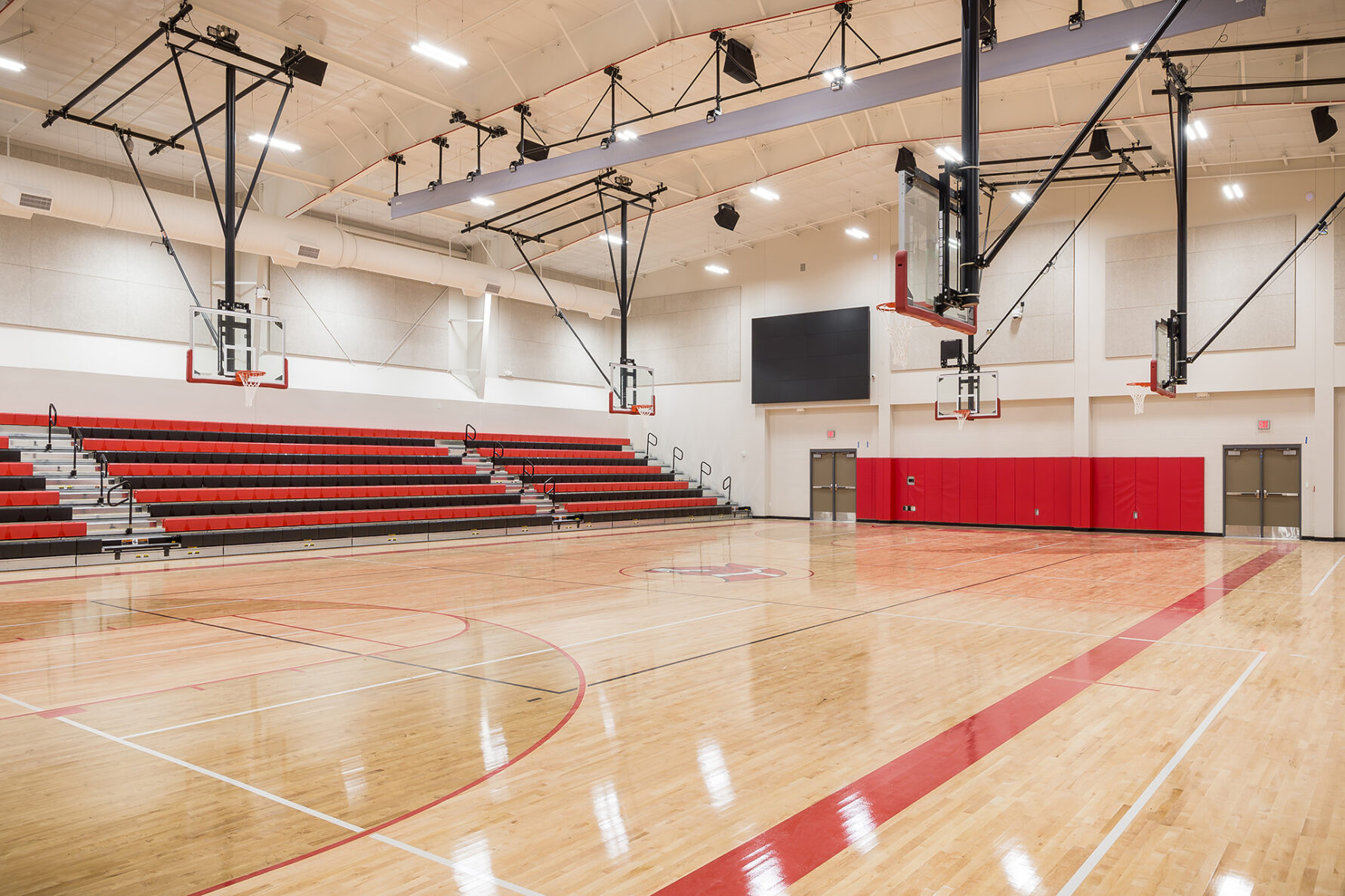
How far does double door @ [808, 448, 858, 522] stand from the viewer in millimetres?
22219

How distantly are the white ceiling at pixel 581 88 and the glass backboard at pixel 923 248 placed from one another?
4.59 meters

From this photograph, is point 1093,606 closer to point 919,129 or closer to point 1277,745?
point 1277,745

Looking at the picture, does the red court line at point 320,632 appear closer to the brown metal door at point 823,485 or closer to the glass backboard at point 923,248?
the glass backboard at point 923,248

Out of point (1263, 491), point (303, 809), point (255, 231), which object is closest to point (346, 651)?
point (303, 809)

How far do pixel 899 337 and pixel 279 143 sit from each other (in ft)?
46.1

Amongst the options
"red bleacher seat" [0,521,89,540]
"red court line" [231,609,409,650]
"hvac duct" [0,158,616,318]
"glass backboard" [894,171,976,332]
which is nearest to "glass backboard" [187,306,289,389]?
"red bleacher seat" [0,521,89,540]

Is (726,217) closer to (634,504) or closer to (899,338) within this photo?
(899,338)

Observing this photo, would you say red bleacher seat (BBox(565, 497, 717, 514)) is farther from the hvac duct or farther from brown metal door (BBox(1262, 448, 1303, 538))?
brown metal door (BBox(1262, 448, 1303, 538))

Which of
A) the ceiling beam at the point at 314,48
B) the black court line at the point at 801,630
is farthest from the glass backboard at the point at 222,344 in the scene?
the black court line at the point at 801,630

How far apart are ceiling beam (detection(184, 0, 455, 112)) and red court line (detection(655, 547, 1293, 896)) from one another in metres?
11.5

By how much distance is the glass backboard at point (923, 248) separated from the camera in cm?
734

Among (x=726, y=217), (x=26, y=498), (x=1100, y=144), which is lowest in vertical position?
(x=26, y=498)

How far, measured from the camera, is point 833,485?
22453mm

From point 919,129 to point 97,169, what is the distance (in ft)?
49.8
